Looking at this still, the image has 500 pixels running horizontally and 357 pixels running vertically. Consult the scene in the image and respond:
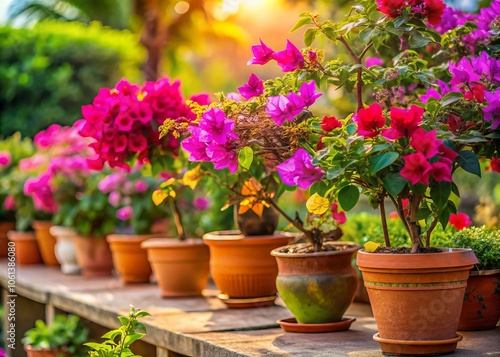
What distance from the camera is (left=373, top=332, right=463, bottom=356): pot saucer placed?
290 centimetres

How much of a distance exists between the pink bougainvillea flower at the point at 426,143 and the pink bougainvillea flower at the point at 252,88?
2.78 ft

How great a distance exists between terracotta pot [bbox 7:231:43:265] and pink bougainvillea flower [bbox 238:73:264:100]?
4861 mm

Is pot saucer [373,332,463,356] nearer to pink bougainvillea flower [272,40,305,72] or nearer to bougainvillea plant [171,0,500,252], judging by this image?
bougainvillea plant [171,0,500,252]

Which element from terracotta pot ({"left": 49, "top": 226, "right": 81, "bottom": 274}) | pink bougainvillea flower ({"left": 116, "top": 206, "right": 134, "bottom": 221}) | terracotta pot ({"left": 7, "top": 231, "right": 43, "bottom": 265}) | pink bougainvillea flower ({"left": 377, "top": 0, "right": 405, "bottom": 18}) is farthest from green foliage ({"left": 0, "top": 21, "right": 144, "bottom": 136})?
pink bougainvillea flower ({"left": 377, "top": 0, "right": 405, "bottom": 18})

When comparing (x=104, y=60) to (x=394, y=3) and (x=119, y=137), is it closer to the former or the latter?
(x=119, y=137)

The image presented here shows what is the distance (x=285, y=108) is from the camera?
307 centimetres

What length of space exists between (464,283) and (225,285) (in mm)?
1725

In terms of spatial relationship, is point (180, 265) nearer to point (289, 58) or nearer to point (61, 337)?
point (61, 337)

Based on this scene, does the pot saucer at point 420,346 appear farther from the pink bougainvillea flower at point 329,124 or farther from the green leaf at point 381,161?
the pink bougainvillea flower at point 329,124

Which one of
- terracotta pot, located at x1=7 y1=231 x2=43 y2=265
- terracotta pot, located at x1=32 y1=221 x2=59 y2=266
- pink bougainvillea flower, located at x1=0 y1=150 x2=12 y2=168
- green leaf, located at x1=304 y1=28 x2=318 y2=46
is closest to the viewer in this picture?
green leaf, located at x1=304 y1=28 x2=318 y2=46

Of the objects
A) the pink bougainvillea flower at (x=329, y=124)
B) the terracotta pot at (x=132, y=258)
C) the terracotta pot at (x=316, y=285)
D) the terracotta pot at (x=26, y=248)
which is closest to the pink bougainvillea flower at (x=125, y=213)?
the terracotta pot at (x=132, y=258)

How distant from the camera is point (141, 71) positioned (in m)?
15.2

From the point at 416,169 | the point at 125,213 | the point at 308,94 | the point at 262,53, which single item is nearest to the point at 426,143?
the point at 416,169

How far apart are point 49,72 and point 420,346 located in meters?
9.30
